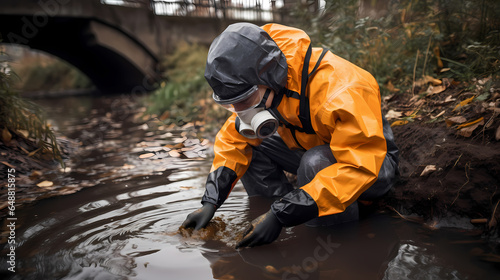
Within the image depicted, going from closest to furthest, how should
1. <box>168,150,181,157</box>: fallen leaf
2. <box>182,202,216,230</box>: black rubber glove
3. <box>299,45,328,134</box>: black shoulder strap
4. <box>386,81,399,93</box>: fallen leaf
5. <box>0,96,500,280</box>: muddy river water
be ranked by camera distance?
<box>0,96,500,280</box>: muddy river water → <box>299,45,328,134</box>: black shoulder strap → <box>182,202,216,230</box>: black rubber glove → <box>386,81,399,93</box>: fallen leaf → <box>168,150,181,157</box>: fallen leaf

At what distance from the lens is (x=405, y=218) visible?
233cm

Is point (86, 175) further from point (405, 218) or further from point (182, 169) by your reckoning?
point (405, 218)

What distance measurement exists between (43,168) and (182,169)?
1.29 metres

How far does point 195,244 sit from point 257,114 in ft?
2.58

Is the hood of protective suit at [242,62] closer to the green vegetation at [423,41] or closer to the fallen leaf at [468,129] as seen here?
the fallen leaf at [468,129]

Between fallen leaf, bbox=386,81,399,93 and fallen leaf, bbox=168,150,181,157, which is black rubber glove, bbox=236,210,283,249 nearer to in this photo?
fallen leaf, bbox=386,81,399,93

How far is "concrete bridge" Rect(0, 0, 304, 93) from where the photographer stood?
1056cm

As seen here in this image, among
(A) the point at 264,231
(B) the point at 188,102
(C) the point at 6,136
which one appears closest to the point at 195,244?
(A) the point at 264,231

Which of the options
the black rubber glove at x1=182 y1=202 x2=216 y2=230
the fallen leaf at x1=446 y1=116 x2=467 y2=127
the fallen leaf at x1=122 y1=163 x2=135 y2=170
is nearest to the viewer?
the black rubber glove at x1=182 y1=202 x2=216 y2=230

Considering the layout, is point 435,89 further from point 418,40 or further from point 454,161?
point 454,161

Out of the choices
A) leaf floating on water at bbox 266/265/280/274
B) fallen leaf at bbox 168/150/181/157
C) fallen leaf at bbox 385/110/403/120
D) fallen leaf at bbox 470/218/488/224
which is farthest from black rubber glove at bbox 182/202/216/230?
fallen leaf at bbox 168/150/181/157

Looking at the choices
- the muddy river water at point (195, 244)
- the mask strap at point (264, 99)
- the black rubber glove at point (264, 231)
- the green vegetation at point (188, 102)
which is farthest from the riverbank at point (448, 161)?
the green vegetation at point (188, 102)

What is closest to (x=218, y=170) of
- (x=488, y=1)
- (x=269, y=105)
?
(x=269, y=105)

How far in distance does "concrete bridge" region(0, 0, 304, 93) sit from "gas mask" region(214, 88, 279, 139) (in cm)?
890
